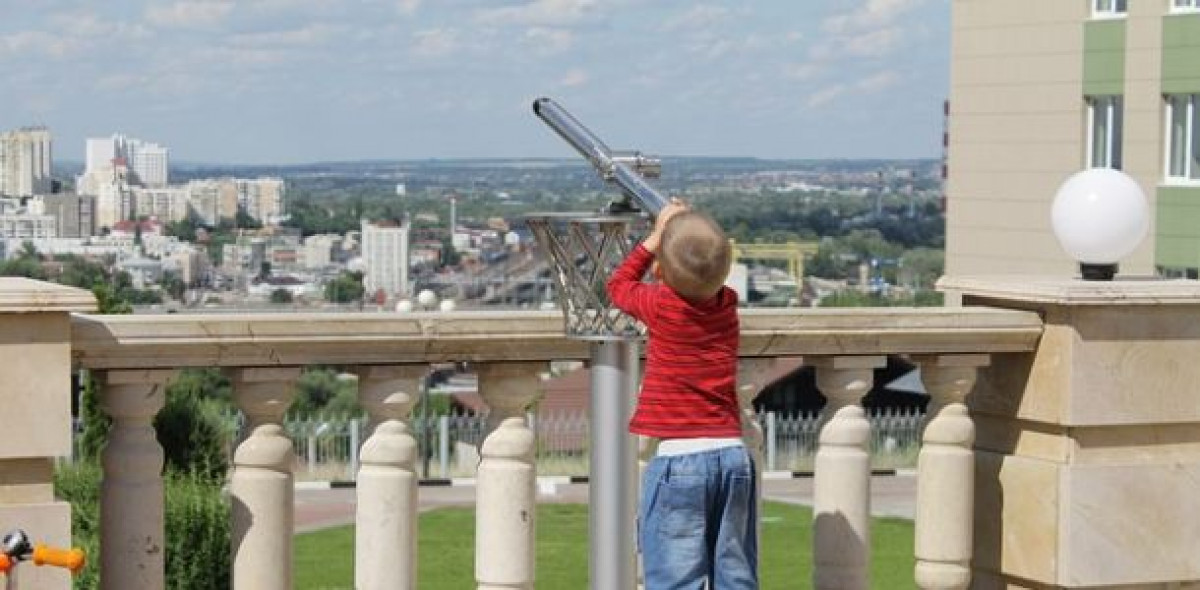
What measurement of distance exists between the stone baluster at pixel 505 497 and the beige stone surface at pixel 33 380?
3.61 feet

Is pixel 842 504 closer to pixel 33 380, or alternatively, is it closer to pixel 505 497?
pixel 505 497

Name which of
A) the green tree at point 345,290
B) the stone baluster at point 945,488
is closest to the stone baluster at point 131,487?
the stone baluster at point 945,488

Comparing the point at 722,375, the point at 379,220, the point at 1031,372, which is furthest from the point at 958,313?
the point at 379,220

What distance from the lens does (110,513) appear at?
5.66 m

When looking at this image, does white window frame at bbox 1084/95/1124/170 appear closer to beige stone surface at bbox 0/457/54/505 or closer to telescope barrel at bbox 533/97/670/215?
telescope barrel at bbox 533/97/670/215

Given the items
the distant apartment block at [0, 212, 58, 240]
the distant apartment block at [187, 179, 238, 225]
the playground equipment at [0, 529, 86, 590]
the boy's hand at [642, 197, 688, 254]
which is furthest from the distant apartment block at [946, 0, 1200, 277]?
the distant apartment block at [187, 179, 238, 225]

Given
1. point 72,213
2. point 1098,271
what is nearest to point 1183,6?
point 1098,271

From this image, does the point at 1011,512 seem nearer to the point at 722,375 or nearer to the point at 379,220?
the point at 722,375

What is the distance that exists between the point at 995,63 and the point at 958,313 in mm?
60220

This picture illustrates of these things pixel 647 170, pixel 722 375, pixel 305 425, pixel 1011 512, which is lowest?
pixel 305 425

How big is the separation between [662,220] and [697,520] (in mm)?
724

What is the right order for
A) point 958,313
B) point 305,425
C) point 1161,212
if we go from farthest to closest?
point 1161,212
point 305,425
point 958,313

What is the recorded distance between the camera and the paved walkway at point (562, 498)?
125ft

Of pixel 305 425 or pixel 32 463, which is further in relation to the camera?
pixel 305 425
